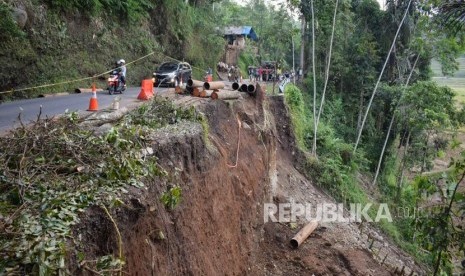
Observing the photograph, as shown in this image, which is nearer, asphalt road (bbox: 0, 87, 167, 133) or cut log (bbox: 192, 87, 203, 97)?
asphalt road (bbox: 0, 87, 167, 133)

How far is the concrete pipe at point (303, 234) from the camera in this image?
12.5 meters

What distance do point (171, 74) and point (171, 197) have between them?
573 inches

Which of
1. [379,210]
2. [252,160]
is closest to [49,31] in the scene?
[252,160]

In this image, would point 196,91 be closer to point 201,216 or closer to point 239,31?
point 201,216

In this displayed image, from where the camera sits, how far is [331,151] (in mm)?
21641

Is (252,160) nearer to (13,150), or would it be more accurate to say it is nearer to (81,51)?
(13,150)

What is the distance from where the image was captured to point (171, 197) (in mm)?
6379

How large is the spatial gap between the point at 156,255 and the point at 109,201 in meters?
1.27

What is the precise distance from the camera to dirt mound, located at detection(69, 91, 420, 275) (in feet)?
16.9

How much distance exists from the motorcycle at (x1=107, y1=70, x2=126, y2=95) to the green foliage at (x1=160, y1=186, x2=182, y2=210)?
1014cm

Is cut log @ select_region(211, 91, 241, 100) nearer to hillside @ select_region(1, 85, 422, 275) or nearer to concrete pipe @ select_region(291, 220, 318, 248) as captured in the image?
hillside @ select_region(1, 85, 422, 275)

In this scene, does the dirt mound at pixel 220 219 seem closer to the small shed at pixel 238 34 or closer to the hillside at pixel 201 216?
the hillside at pixel 201 216

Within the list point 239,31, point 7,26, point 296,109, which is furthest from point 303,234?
point 239,31

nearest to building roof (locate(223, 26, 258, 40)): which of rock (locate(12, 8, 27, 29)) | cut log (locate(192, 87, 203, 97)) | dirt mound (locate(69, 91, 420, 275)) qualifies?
dirt mound (locate(69, 91, 420, 275))
